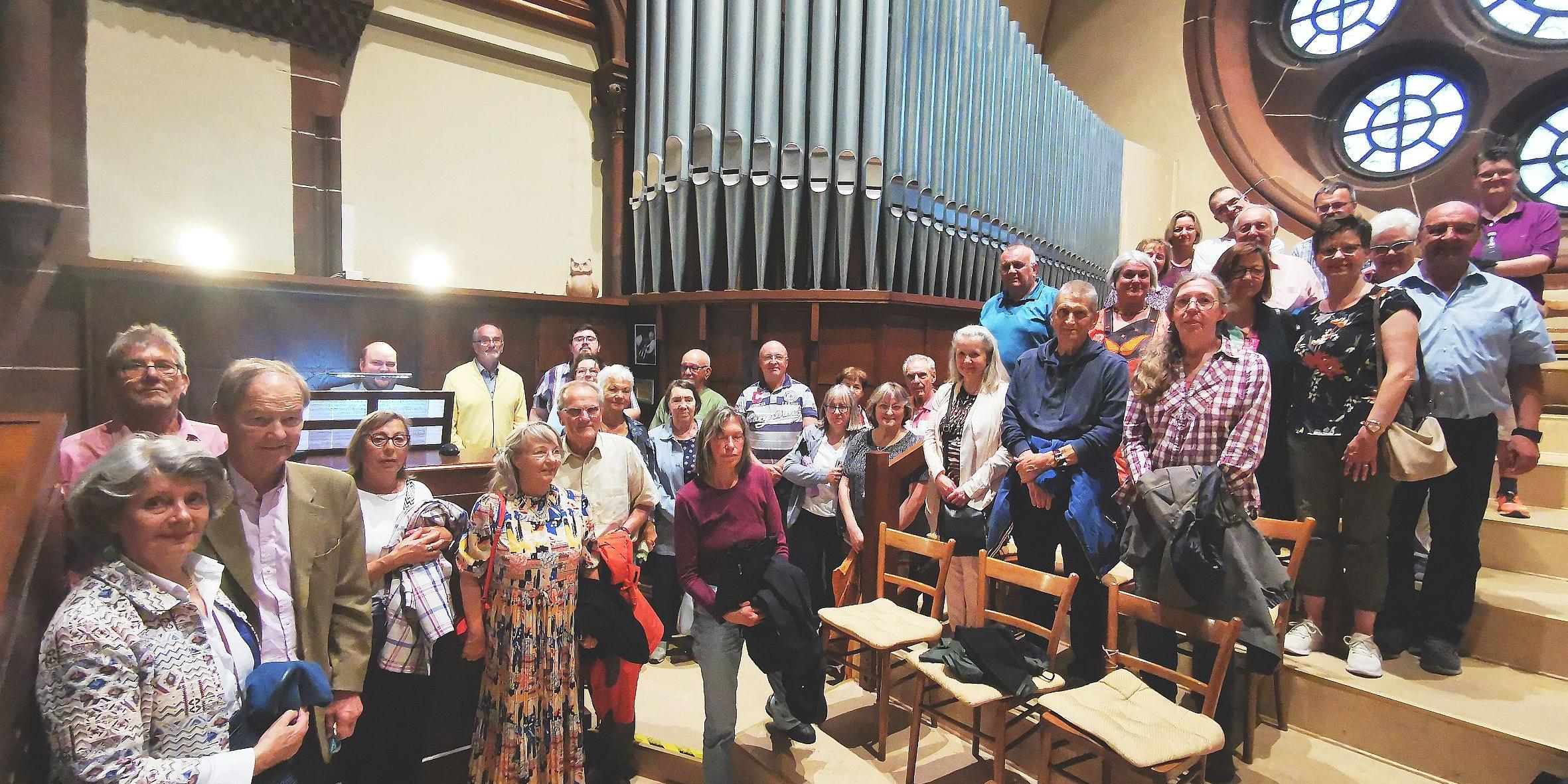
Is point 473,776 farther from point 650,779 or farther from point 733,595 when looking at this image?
point 733,595

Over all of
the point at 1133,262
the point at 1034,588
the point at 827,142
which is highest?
the point at 827,142

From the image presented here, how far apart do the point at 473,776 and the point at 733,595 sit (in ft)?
2.98

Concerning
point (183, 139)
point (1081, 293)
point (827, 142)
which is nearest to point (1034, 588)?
point (1081, 293)

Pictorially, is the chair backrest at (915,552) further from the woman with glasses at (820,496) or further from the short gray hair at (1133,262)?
the short gray hair at (1133,262)

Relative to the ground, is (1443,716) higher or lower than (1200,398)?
lower

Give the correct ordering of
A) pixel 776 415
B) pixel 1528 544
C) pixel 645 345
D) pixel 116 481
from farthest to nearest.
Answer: pixel 645 345, pixel 776 415, pixel 1528 544, pixel 116 481

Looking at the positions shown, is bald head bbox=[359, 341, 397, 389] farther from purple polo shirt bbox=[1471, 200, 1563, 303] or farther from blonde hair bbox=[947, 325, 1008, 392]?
purple polo shirt bbox=[1471, 200, 1563, 303]

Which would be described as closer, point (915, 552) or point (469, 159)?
point (915, 552)

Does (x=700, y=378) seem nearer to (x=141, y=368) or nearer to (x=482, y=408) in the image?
(x=482, y=408)

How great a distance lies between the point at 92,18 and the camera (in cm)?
344

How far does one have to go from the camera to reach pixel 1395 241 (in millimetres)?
2633

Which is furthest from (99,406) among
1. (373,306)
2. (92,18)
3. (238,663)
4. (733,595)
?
(733,595)

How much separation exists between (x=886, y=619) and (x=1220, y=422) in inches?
48.2

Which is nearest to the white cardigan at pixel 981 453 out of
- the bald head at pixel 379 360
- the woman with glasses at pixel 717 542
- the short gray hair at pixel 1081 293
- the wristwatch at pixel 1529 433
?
the short gray hair at pixel 1081 293
